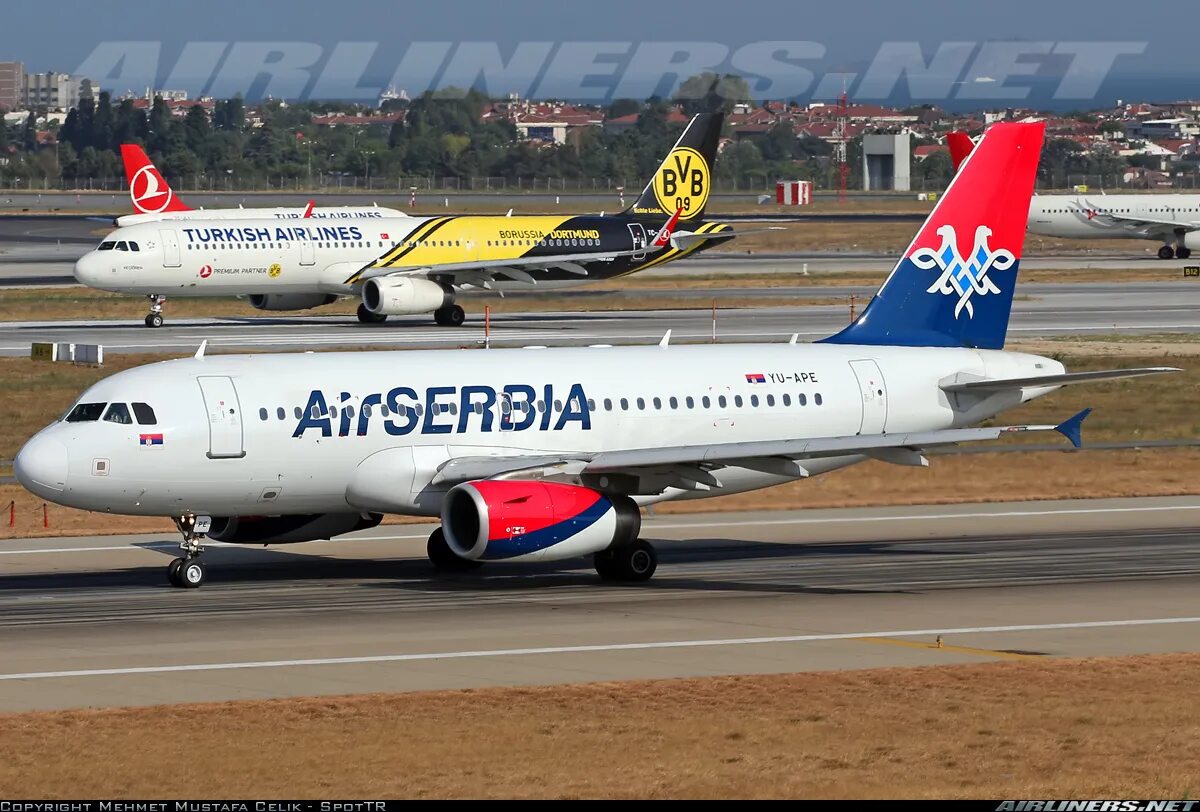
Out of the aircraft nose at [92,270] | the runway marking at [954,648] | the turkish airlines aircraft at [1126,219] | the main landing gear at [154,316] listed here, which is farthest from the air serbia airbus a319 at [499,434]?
the turkish airlines aircraft at [1126,219]

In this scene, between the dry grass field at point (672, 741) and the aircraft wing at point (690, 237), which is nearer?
the dry grass field at point (672, 741)

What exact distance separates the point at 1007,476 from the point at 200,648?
2448cm

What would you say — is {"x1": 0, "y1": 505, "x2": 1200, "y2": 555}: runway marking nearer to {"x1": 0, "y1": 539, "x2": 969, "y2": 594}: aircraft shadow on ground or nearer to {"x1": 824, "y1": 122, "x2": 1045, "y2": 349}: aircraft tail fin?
{"x1": 0, "y1": 539, "x2": 969, "y2": 594}: aircraft shadow on ground

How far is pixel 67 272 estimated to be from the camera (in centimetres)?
11931

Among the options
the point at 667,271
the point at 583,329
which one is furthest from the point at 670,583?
the point at 667,271

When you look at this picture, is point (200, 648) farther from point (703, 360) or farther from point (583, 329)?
point (583, 329)

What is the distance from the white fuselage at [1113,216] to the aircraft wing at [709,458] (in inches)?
3907

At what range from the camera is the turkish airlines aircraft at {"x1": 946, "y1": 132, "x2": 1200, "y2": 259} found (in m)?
129

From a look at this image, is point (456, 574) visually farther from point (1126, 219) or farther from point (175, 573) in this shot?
point (1126, 219)

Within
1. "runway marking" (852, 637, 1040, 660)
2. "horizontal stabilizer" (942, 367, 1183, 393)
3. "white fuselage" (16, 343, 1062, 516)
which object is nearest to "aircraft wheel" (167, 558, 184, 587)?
"white fuselage" (16, 343, 1062, 516)

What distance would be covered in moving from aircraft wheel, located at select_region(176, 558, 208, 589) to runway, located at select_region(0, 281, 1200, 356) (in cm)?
3859

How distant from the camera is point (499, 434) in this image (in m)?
35.5

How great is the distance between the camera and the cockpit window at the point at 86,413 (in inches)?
1310

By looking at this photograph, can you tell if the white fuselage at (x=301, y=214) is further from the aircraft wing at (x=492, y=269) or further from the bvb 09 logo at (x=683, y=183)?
the bvb 09 logo at (x=683, y=183)
